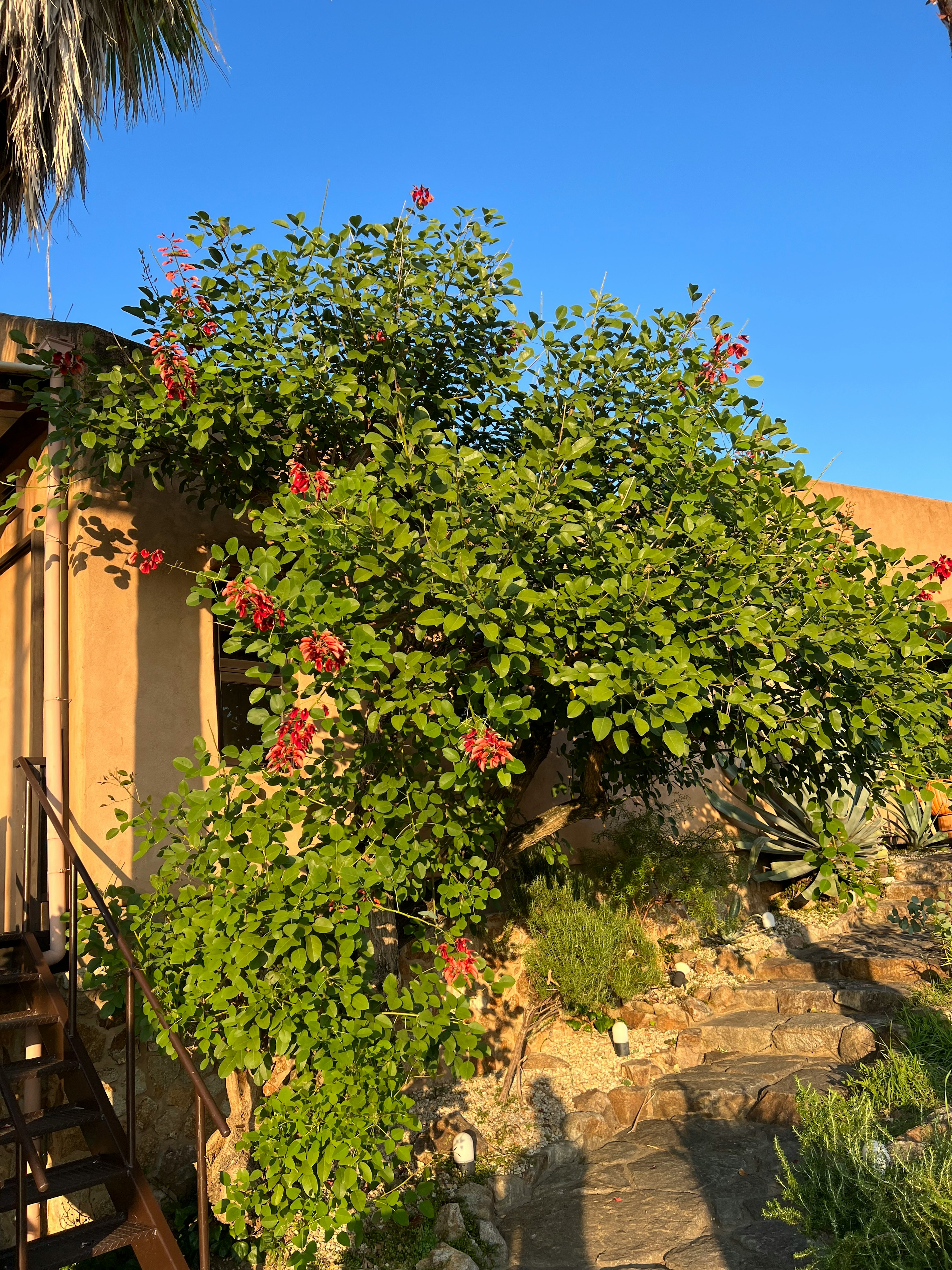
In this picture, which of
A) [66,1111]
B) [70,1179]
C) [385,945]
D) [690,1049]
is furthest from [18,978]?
[690,1049]

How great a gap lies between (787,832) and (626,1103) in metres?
3.45

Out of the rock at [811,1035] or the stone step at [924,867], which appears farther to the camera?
the stone step at [924,867]

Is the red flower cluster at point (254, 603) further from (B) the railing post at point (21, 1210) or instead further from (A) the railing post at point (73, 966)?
(B) the railing post at point (21, 1210)

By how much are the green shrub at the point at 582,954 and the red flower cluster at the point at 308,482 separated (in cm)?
361

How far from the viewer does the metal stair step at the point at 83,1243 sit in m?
3.04

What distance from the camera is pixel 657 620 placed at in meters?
3.04

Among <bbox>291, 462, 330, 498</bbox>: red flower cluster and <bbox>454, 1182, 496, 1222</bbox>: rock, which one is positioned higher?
<bbox>291, 462, 330, 498</bbox>: red flower cluster

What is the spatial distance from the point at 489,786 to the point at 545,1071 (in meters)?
2.04

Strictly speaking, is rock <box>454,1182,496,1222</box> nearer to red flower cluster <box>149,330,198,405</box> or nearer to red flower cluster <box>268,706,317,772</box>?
red flower cluster <box>268,706,317,772</box>

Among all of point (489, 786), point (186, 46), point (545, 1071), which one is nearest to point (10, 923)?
point (489, 786)

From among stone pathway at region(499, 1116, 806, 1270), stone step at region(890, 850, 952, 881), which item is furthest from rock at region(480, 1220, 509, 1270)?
stone step at region(890, 850, 952, 881)

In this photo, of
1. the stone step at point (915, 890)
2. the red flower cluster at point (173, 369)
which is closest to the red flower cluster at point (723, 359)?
the red flower cluster at point (173, 369)

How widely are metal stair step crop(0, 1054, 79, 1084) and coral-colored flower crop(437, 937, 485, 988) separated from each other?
5.10 feet

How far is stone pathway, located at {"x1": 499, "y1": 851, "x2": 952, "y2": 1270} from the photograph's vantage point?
157 inches
